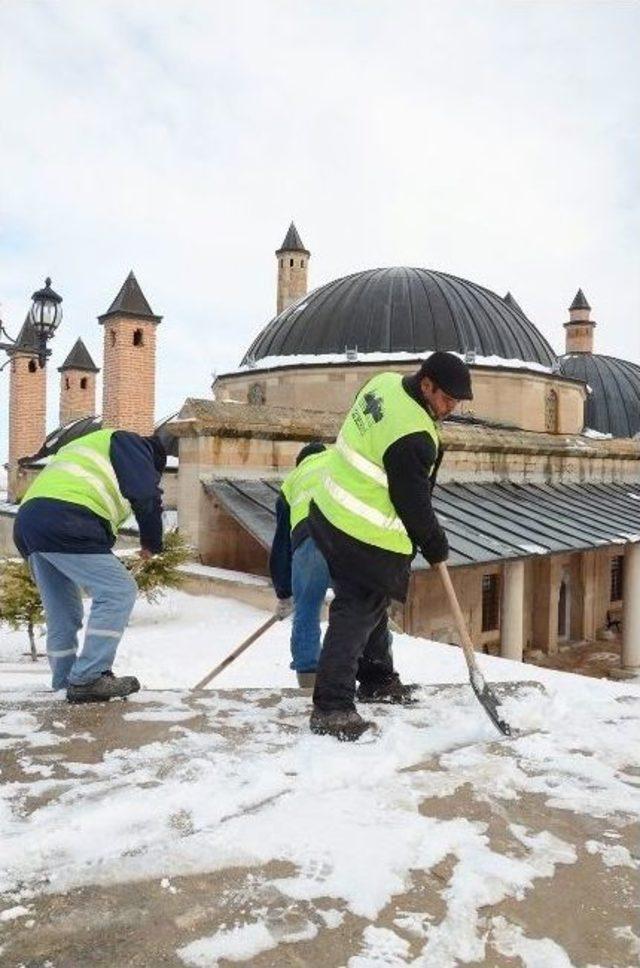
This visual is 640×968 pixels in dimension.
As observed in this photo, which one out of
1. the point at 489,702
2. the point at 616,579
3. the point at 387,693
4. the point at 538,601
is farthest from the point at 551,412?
the point at 489,702

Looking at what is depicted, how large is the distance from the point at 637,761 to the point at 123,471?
2942 millimetres

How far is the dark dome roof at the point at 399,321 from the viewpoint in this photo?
2567 centimetres

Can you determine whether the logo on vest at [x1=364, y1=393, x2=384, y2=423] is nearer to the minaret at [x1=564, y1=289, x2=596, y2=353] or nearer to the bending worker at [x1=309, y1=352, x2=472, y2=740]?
the bending worker at [x1=309, y1=352, x2=472, y2=740]

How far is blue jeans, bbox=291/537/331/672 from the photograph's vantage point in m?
5.33

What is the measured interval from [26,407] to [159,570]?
2453 centimetres

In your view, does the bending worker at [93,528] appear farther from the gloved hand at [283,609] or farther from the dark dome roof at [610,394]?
the dark dome roof at [610,394]

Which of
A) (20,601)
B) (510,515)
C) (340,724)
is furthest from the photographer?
(510,515)

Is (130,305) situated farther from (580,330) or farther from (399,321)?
(580,330)

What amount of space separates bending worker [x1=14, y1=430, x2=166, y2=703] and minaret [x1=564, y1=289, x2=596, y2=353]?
48.3 metres

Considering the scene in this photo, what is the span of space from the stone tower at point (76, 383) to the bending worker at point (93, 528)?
103 ft

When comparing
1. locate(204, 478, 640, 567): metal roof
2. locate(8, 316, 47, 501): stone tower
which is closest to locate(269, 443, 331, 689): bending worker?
locate(204, 478, 640, 567): metal roof

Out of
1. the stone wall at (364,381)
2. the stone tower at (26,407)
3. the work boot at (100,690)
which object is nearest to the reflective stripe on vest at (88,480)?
the work boot at (100,690)

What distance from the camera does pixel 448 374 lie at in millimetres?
3723

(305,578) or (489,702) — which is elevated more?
(305,578)
